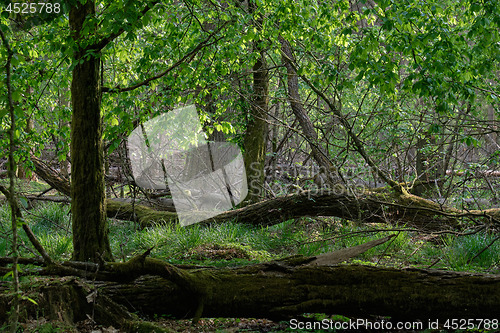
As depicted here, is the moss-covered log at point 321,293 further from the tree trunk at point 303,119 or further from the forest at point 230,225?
the tree trunk at point 303,119

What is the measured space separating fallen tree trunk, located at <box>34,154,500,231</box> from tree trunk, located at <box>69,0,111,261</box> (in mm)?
2311

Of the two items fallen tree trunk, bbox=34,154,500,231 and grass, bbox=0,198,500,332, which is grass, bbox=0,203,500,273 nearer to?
grass, bbox=0,198,500,332

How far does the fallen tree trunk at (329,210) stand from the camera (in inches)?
252

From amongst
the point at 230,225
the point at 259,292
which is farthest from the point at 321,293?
the point at 230,225

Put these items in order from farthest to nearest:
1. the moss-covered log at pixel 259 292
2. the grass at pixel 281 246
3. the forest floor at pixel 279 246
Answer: the grass at pixel 281 246
the forest floor at pixel 279 246
the moss-covered log at pixel 259 292

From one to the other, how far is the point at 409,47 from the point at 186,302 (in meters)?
3.17

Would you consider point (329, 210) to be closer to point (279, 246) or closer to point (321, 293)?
point (279, 246)

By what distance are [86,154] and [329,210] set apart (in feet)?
14.6

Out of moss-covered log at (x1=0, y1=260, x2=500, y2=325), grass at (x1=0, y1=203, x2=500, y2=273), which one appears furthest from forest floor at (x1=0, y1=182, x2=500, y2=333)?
moss-covered log at (x1=0, y1=260, x2=500, y2=325)

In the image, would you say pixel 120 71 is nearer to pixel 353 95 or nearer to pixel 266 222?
pixel 266 222

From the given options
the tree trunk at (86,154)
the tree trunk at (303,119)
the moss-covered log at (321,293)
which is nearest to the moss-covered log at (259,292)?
the moss-covered log at (321,293)

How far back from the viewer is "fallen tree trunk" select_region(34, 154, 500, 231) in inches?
252

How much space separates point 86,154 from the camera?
3900 mm

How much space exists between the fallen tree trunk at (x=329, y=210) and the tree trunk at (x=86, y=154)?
2311 millimetres
